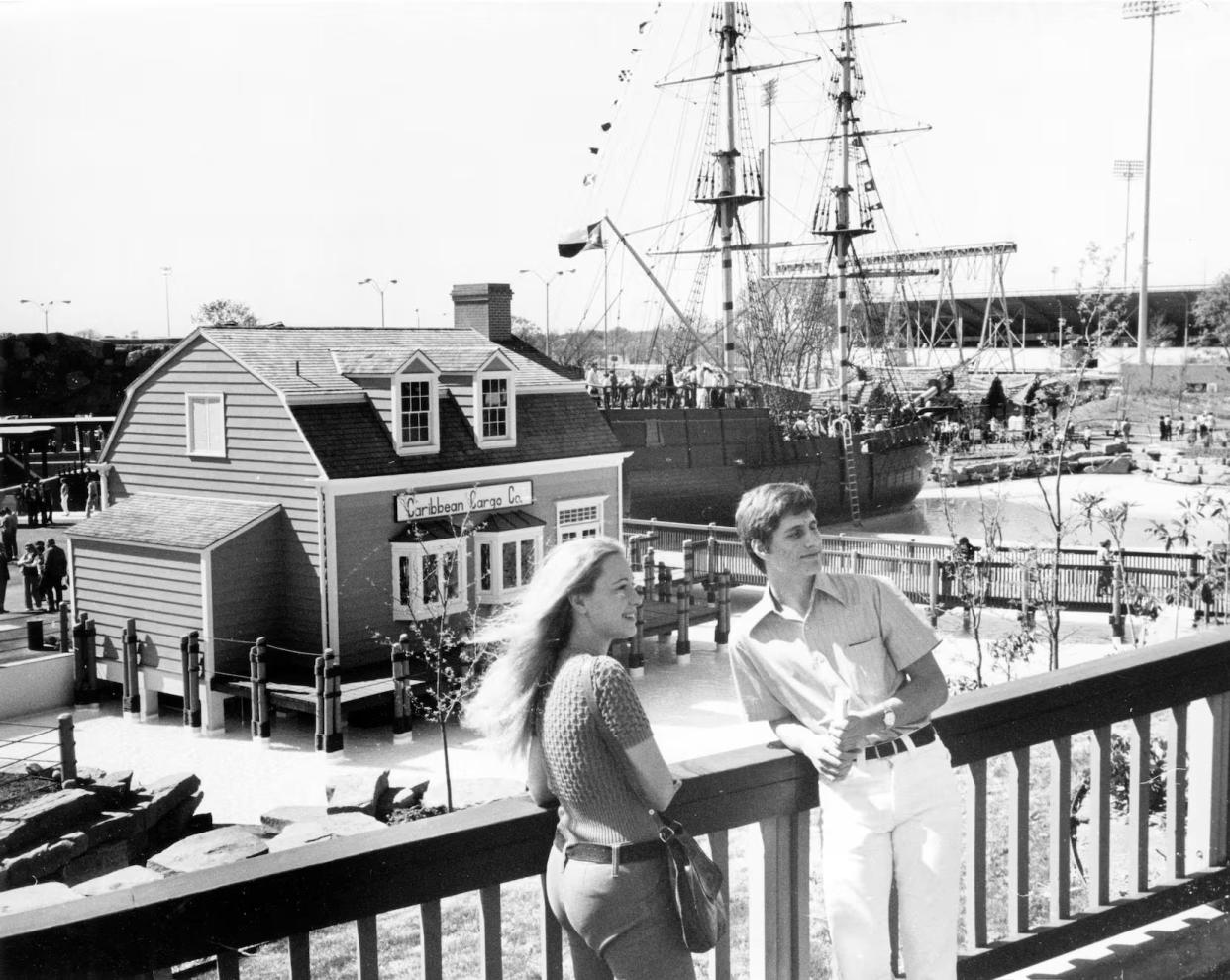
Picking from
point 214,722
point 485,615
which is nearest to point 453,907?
point 214,722

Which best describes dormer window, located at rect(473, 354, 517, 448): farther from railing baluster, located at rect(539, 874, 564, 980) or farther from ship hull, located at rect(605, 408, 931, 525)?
ship hull, located at rect(605, 408, 931, 525)

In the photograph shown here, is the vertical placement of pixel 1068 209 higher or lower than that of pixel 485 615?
higher

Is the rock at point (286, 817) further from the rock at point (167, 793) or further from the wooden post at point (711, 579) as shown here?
the wooden post at point (711, 579)

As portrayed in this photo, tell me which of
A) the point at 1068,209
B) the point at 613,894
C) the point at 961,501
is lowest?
the point at 961,501

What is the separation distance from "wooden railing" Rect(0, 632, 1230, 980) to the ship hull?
35788 millimetres

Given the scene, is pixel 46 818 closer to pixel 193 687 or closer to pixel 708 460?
pixel 193 687

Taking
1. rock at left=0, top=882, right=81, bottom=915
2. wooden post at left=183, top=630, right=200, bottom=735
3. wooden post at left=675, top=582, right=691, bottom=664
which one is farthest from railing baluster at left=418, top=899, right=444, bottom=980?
wooden post at left=675, top=582, right=691, bottom=664

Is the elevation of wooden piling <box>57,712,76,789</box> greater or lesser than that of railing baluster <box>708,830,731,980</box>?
lesser

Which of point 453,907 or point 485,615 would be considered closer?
point 453,907

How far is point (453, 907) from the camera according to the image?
30.7ft

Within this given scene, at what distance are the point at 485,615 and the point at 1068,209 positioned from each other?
1079 inches

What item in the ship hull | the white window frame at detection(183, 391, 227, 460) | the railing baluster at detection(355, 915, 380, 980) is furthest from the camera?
the ship hull

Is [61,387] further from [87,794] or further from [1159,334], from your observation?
[87,794]

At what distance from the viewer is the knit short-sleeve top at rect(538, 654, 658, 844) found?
2.70m
